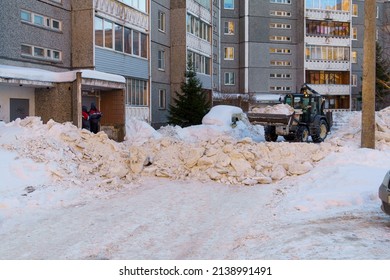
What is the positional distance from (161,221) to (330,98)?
160 feet

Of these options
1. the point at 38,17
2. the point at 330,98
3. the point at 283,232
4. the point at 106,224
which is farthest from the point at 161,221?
the point at 330,98

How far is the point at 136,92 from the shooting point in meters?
28.1

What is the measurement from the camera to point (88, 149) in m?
14.1

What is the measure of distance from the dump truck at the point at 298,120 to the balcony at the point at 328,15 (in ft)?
101

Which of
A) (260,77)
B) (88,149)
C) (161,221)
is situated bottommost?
(161,221)

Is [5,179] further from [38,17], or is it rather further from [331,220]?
[38,17]

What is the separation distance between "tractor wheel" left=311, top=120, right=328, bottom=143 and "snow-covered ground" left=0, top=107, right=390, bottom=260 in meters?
5.37

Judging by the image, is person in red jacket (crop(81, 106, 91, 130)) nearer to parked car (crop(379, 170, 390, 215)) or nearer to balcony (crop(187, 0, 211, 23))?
parked car (crop(379, 170, 390, 215))

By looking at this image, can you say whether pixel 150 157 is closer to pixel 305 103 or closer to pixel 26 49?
pixel 26 49

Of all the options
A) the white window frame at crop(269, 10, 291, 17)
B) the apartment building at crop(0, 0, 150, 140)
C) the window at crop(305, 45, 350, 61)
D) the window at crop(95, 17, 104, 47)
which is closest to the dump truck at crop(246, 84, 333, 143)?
the apartment building at crop(0, 0, 150, 140)

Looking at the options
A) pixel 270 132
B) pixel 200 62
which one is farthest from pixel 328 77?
pixel 270 132

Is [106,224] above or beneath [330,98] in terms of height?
beneath

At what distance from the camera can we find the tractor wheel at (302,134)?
22.1 metres

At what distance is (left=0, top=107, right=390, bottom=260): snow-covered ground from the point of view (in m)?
6.98
